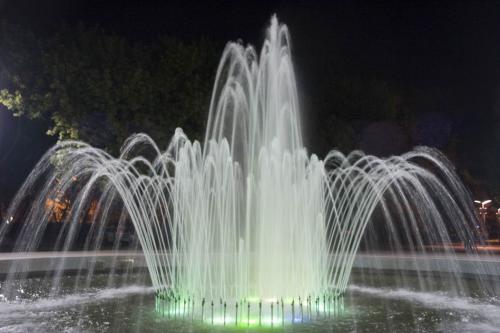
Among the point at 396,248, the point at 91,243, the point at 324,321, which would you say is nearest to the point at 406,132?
the point at 396,248

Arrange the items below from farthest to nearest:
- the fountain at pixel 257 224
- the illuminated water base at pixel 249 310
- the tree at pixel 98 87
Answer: the tree at pixel 98 87, the fountain at pixel 257 224, the illuminated water base at pixel 249 310

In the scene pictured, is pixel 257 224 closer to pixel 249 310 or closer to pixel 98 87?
pixel 249 310

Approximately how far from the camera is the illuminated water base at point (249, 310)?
36.8ft

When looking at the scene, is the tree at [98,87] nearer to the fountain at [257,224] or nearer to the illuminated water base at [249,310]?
the fountain at [257,224]

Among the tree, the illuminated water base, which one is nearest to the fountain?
the illuminated water base

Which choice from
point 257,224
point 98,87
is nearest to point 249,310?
point 257,224

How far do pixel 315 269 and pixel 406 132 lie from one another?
24422mm

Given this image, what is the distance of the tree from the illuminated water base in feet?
52.5

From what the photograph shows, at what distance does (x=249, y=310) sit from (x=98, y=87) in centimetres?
1883

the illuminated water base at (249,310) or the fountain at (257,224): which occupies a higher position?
the fountain at (257,224)

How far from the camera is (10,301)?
46.4 ft

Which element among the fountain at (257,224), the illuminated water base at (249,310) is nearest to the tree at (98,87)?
the fountain at (257,224)

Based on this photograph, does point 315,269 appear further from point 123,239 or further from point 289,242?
point 123,239

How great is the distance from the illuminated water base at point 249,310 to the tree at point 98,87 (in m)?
16.0
